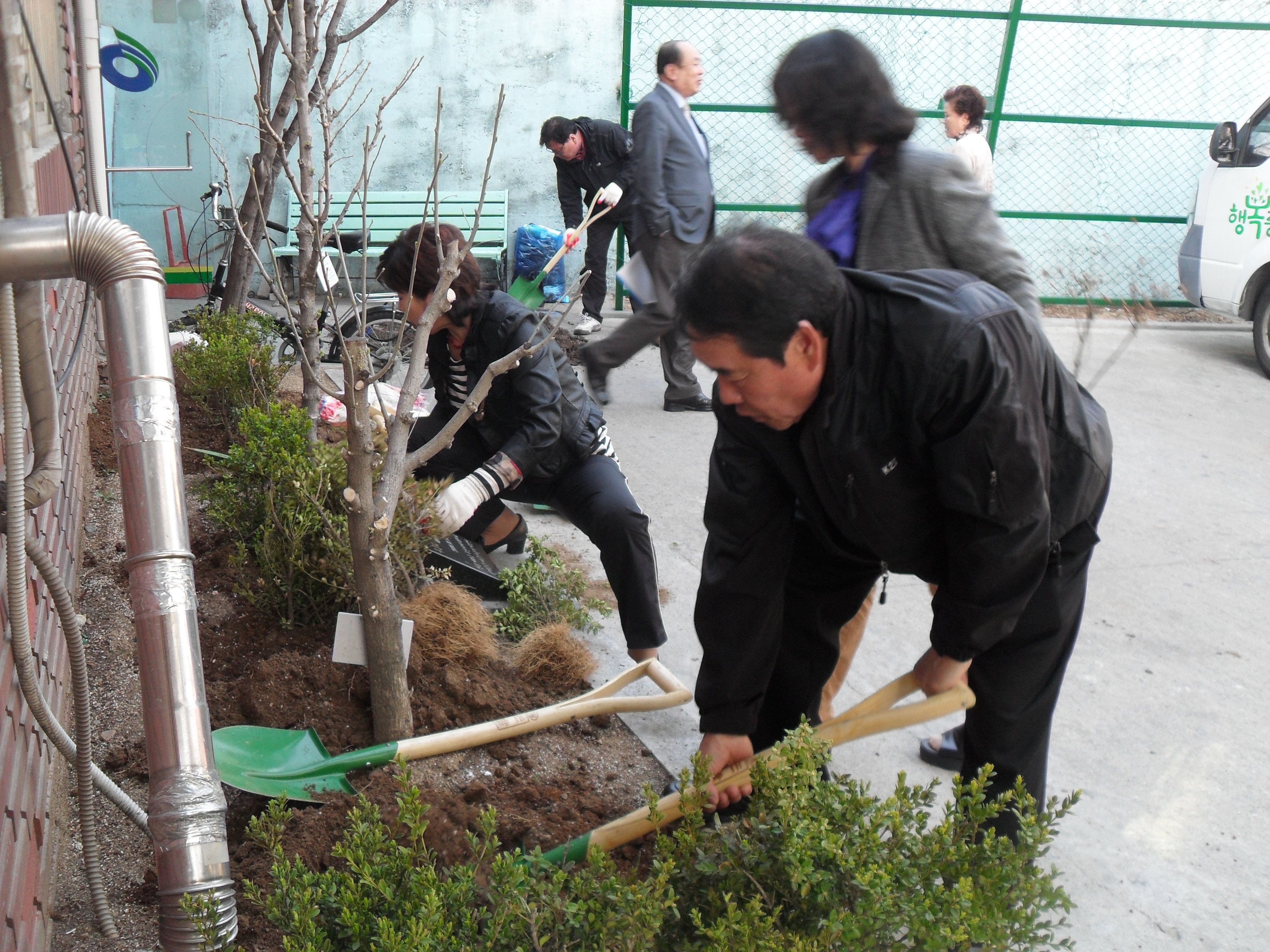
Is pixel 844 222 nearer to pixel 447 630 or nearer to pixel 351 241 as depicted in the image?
pixel 447 630

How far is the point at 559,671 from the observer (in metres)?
3.10

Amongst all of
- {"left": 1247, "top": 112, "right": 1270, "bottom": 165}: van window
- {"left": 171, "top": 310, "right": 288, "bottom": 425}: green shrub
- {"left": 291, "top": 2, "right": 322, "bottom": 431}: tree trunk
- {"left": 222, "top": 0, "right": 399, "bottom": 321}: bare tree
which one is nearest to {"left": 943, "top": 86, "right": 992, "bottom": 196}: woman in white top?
{"left": 1247, "top": 112, "right": 1270, "bottom": 165}: van window

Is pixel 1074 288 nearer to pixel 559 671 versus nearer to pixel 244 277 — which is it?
pixel 244 277

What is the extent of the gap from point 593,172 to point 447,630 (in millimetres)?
5555

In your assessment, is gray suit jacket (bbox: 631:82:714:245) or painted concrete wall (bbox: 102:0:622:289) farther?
painted concrete wall (bbox: 102:0:622:289)

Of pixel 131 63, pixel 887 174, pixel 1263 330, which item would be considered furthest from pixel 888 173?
pixel 131 63

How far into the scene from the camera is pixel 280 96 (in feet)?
17.3

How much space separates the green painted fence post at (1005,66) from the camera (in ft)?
28.5

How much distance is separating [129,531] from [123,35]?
8.79 meters

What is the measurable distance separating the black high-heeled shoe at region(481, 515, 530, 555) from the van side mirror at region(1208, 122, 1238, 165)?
236 inches

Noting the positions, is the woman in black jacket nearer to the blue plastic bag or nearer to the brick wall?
the brick wall

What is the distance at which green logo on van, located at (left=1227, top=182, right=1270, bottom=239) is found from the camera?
7152 mm

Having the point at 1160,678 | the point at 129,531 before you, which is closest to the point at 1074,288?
the point at 1160,678

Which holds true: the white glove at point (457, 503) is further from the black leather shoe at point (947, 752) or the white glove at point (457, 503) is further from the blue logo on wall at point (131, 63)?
the blue logo on wall at point (131, 63)
